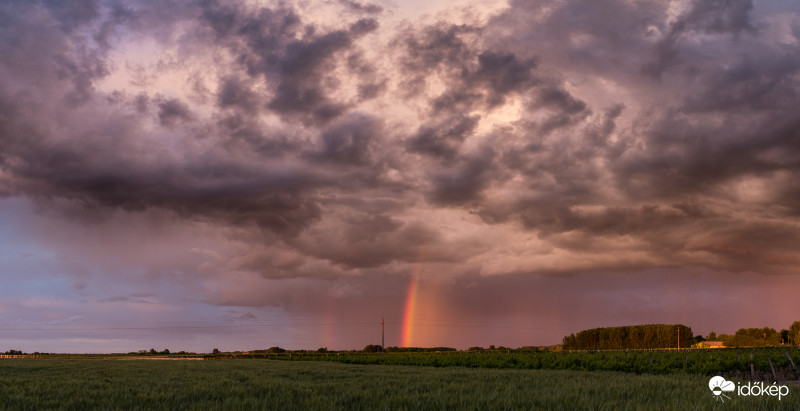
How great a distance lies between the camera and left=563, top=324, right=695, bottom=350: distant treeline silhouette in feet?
489

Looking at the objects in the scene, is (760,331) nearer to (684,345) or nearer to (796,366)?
→ (684,345)

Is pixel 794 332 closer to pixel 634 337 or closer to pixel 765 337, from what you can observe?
pixel 765 337

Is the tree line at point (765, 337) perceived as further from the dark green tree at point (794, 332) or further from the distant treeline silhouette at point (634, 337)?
the distant treeline silhouette at point (634, 337)

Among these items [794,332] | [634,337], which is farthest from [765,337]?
[634,337]

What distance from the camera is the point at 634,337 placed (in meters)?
157

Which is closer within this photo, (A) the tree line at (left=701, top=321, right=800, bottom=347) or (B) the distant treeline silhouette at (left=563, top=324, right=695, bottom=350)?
(B) the distant treeline silhouette at (left=563, top=324, right=695, bottom=350)

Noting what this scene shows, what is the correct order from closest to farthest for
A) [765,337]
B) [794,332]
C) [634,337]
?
[634,337]
[794,332]
[765,337]

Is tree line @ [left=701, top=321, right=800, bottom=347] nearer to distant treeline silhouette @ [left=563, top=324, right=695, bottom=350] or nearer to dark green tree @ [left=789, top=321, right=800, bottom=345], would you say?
dark green tree @ [left=789, top=321, right=800, bottom=345]

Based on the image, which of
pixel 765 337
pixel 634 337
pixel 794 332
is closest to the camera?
pixel 634 337

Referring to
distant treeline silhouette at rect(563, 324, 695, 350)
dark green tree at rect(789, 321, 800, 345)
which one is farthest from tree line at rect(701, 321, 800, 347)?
distant treeline silhouette at rect(563, 324, 695, 350)

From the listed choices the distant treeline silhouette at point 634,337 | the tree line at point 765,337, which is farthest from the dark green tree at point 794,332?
the distant treeline silhouette at point 634,337

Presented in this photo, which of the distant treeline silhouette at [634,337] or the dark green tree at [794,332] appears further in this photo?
→ the dark green tree at [794,332]

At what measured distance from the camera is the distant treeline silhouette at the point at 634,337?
14912cm

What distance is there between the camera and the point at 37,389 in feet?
63.3
